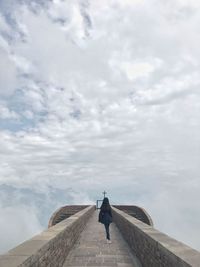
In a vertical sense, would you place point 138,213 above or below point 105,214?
above

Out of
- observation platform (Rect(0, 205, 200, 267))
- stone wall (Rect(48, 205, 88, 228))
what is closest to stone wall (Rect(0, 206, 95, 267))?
observation platform (Rect(0, 205, 200, 267))

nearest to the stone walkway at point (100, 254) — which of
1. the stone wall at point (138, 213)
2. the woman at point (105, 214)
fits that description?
the woman at point (105, 214)

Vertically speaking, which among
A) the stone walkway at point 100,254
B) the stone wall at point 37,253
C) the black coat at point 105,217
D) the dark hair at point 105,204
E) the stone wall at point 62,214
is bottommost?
the stone wall at point 37,253

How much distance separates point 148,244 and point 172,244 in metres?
1.75

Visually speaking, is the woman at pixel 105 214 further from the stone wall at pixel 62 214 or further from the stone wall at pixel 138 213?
the stone wall at pixel 138 213

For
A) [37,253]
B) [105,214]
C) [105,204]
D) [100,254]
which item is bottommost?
[37,253]

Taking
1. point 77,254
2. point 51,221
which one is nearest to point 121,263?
point 77,254

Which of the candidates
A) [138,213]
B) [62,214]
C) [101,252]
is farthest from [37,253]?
[62,214]

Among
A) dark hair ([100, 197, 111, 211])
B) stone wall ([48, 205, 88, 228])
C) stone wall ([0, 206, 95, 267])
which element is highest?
stone wall ([48, 205, 88, 228])

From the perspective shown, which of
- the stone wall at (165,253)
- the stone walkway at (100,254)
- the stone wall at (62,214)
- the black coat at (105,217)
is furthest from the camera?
the stone wall at (62,214)

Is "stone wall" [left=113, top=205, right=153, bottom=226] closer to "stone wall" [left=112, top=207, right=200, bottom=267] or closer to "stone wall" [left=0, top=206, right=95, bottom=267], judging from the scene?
"stone wall" [left=112, top=207, right=200, bottom=267]

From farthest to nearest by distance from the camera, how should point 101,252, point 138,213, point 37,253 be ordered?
point 138,213 < point 101,252 < point 37,253

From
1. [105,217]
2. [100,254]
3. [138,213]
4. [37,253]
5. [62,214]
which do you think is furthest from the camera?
[62,214]

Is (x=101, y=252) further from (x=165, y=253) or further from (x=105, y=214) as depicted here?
(x=165, y=253)
